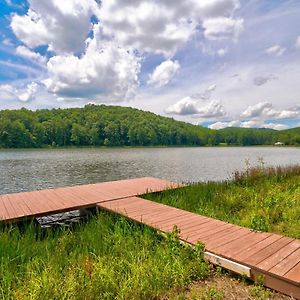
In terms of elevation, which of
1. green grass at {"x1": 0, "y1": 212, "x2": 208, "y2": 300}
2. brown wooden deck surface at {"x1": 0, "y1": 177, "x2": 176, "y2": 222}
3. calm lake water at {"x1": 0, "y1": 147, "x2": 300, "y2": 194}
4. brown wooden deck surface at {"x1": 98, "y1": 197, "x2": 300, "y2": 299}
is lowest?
calm lake water at {"x1": 0, "y1": 147, "x2": 300, "y2": 194}

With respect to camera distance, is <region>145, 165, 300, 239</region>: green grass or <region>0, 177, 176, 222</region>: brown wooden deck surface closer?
<region>145, 165, 300, 239</region>: green grass

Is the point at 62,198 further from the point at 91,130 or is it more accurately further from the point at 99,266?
the point at 91,130

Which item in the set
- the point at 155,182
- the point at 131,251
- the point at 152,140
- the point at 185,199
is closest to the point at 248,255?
the point at 131,251

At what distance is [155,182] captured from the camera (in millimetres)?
9945

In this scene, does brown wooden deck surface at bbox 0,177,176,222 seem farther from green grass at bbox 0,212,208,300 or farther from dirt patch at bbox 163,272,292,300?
dirt patch at bbox 163,272,292,300

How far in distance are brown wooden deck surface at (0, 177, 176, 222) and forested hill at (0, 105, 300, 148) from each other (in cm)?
6833

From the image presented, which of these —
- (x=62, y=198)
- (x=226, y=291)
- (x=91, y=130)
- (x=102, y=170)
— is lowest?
(x=102, y=170)

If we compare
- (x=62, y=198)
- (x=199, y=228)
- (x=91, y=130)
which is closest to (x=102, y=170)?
(x=62, y=198)

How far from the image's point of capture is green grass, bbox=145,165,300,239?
18.3 ft

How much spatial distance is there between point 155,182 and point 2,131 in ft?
226

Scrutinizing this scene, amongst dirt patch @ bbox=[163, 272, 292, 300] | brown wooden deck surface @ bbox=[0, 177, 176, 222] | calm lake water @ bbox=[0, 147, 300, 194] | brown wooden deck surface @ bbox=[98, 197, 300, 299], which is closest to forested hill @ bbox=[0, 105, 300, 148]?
calm lake water @ bbox=[0, 147, 300, 194]

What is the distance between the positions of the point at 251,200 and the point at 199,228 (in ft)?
11.2

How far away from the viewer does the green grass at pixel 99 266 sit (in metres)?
3.01

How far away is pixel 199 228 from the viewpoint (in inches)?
183
